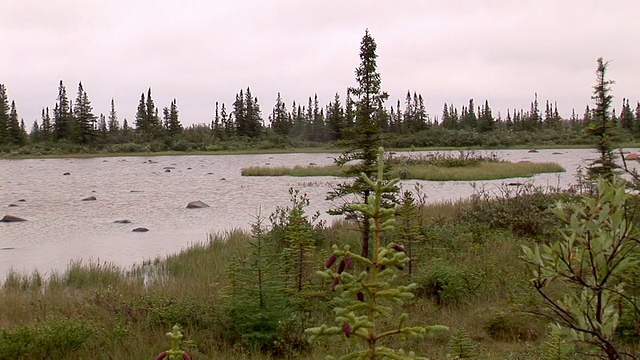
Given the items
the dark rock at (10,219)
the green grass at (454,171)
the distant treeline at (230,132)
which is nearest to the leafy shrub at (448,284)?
the dark rock at (10,219)

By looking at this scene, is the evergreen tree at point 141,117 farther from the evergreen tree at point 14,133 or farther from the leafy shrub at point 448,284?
the leafy shrub at point 448,284

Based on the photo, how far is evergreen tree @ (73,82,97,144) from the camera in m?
91.4

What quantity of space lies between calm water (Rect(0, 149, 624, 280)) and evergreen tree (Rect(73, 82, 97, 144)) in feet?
157

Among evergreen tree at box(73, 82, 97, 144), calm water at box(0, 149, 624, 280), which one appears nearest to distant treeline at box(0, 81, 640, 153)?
evergreen tree at box(73, 82, 97, 144)

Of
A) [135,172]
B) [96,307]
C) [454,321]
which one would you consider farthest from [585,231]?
[135,172]

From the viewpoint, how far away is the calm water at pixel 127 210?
54.2 ft

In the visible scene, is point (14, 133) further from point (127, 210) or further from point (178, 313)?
point (178, 313)

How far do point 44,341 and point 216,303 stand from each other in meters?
2.72

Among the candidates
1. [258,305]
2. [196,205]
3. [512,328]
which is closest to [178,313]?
[258,305]

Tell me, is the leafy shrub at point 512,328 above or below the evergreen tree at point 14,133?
below

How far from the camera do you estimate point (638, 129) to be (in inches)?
3575

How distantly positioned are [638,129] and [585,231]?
102 meters

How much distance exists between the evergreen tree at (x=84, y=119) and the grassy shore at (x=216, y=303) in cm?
8416

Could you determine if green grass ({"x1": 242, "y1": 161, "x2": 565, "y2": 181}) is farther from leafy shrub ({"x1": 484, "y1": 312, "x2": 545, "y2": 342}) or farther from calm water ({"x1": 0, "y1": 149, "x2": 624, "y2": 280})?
leafy shrub ({"x1": 484, "y1": 312, "x2": 545, "y2": 342})
